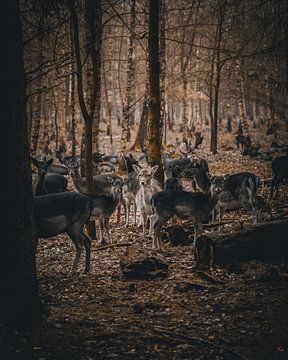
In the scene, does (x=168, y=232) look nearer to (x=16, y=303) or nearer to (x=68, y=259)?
(x=68, y=259)

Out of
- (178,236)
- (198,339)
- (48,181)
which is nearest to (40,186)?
(48,181)

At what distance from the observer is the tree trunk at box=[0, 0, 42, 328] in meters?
5.55

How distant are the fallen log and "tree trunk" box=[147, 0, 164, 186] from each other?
13.7 ft

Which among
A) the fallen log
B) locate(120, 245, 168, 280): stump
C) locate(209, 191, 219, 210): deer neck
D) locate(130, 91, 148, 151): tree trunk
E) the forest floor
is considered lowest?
the forest floor

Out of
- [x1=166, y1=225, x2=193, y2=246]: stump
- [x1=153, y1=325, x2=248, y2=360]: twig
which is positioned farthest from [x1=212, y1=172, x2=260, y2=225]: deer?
[x1=153, y1=325, x2=248, y2=360]: twig

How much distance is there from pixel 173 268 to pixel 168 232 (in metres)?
2.21

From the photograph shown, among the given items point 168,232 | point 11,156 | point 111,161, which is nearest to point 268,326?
point 11,156

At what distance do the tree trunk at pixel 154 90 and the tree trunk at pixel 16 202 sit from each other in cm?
593

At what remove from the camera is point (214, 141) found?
2783 cm

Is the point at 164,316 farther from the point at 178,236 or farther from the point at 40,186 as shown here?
the point at 40,186

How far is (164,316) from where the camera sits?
6.05m

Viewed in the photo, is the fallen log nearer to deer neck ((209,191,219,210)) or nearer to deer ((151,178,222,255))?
deer ((151,178,222,255))

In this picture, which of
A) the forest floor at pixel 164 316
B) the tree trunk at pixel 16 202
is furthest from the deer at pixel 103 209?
the tree trunk at pixel 16 202

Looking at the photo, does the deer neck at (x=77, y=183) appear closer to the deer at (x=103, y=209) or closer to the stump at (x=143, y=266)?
the deer at (x=103, y=209)
